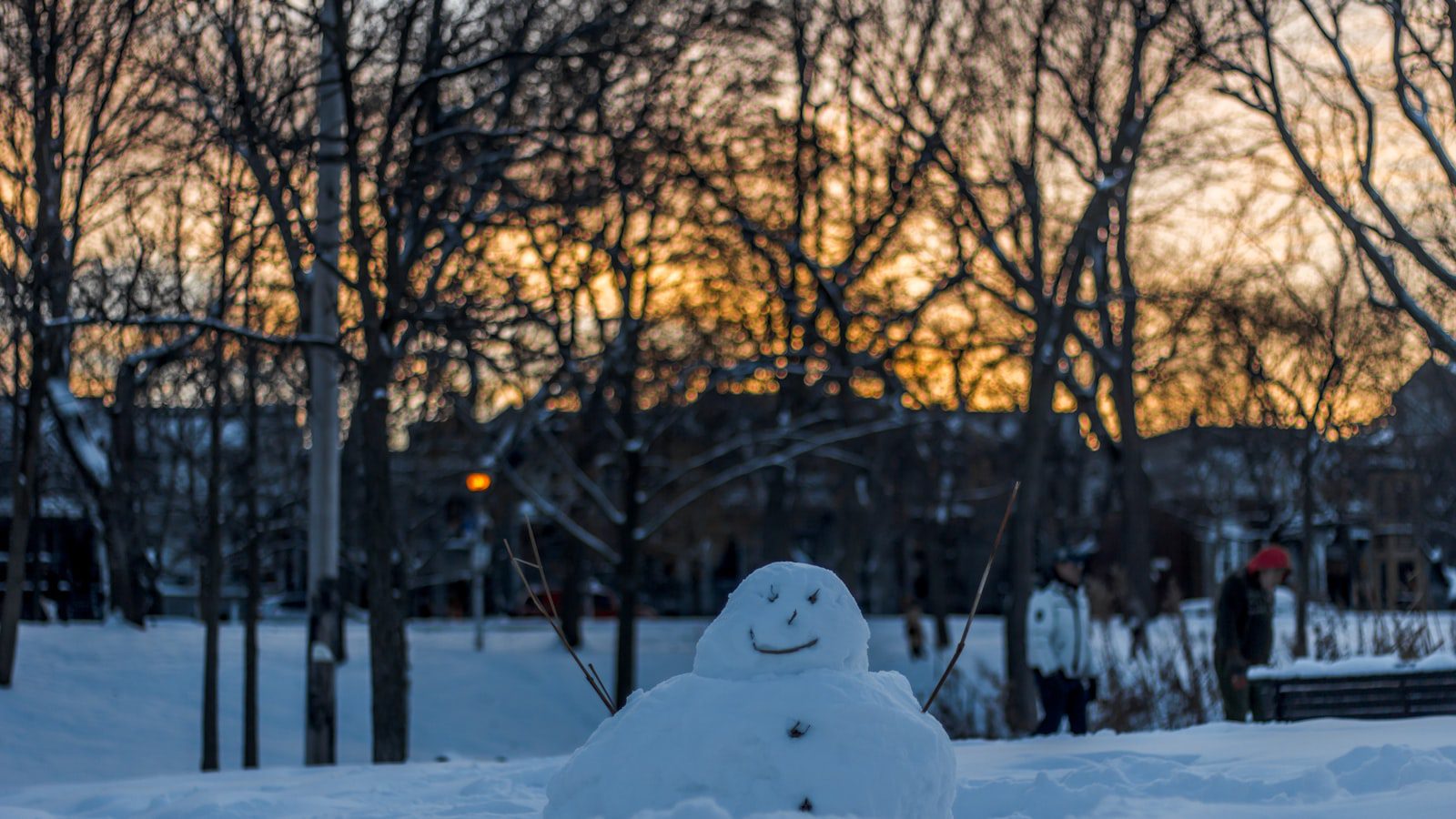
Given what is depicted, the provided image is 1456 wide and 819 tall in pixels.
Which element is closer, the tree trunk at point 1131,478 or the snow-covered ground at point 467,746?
the snow-covered ground at point 467,746

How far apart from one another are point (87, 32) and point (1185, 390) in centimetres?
2176

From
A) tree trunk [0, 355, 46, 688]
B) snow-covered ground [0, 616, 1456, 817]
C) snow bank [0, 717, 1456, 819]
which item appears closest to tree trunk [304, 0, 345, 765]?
snow-covered ground [0, 616, 1456, 817]

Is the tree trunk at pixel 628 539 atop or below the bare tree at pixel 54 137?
below

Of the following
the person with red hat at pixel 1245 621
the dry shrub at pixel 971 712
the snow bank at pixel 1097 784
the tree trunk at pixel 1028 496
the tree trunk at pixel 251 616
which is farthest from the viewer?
the tree trunk at pixel 1028 496

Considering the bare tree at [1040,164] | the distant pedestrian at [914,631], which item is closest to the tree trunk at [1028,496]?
the bare tree at [1040,164]

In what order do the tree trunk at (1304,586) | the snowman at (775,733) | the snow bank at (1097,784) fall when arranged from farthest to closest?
the tree trunk at (1304,586), the snow bank at (1097,784), the snowman at (775,733)

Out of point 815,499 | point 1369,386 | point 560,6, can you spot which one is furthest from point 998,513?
point 560,6

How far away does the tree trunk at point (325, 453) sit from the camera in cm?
1213

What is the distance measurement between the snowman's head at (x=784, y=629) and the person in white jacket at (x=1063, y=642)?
5546 mm

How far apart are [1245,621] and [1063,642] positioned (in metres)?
1.17

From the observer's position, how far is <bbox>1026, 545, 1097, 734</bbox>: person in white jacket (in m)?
10.5

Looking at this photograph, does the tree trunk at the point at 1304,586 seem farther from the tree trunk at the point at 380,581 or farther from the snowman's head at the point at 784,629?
the snowman's head at the point at 784,629

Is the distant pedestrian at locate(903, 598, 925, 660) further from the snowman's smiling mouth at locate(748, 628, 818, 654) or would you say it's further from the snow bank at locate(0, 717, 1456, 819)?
the snowman's smiling mouth at locate(748, 628, 818, 654)

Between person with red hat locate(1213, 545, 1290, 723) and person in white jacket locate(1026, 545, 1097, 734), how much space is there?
2.94ft
